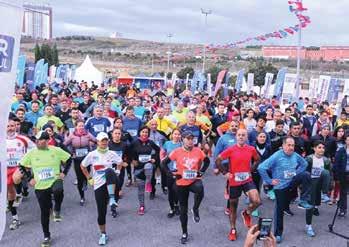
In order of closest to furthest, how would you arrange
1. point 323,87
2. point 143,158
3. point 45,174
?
point 45,174 < point 143,158 < point 323,87

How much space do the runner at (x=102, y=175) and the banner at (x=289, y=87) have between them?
16906mm

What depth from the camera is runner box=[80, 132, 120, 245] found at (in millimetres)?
6203

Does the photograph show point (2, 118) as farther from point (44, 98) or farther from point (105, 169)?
point (44, 98)

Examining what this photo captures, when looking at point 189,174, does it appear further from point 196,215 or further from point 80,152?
point 80,152

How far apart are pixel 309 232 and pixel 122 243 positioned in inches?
112

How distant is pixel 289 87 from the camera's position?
73.4 feet

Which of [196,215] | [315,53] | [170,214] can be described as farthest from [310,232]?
[315,53]

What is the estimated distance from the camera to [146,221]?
727cm

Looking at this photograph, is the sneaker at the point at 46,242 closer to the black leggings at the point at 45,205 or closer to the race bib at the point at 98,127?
the black leggings at the point at 45,205

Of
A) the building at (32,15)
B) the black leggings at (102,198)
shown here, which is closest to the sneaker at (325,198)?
the black leggings at (102,198)

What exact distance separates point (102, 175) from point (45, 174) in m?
0.78

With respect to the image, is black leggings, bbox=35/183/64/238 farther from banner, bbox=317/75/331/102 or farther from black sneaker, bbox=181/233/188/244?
banner, bbox=317/75/331/102

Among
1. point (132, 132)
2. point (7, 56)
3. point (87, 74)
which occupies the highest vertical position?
point (87, 74)

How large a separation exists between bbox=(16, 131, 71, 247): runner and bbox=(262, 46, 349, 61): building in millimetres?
79740
